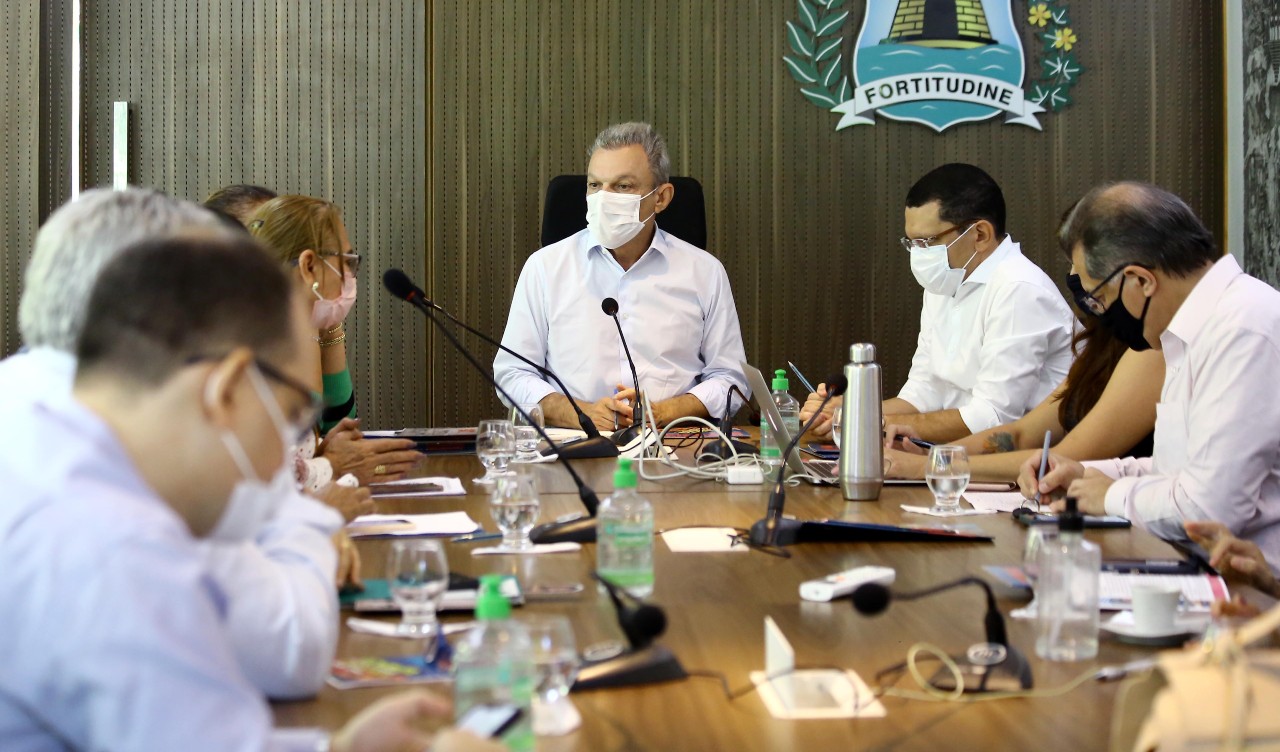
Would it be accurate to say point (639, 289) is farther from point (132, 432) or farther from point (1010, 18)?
point (132, 432)

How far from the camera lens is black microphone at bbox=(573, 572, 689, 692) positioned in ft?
3.96

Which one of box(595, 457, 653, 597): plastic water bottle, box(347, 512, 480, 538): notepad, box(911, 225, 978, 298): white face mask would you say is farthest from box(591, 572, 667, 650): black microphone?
box(911, 225, 978, 298): white face mask

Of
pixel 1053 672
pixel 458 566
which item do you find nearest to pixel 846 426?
pixel 458 566

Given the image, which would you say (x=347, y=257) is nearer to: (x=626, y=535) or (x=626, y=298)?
(x=626, y=535)

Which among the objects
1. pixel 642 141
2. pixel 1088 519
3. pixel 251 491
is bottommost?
pixel 1088 519

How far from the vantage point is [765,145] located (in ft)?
16.4

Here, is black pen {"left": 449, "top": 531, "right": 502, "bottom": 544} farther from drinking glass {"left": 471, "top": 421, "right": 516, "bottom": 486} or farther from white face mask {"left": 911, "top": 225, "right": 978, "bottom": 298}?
white face mask {"left": 911, "top": 225, "right": 978, "bottom": 298}

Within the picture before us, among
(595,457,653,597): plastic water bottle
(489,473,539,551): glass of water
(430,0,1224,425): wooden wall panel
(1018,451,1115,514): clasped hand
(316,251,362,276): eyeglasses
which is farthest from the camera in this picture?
(430,0,1224,425): wooden wall panel

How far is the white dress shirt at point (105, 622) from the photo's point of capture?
82 cm

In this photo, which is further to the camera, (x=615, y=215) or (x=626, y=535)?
(x=615, y=215)

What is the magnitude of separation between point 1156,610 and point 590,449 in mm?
1766

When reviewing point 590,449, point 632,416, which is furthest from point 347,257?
point 632,416

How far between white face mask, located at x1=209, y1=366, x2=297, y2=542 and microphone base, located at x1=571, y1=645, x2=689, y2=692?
353 millimetres

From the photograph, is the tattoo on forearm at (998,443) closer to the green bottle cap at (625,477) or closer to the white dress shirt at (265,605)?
the green bottle cap at (625,477)
